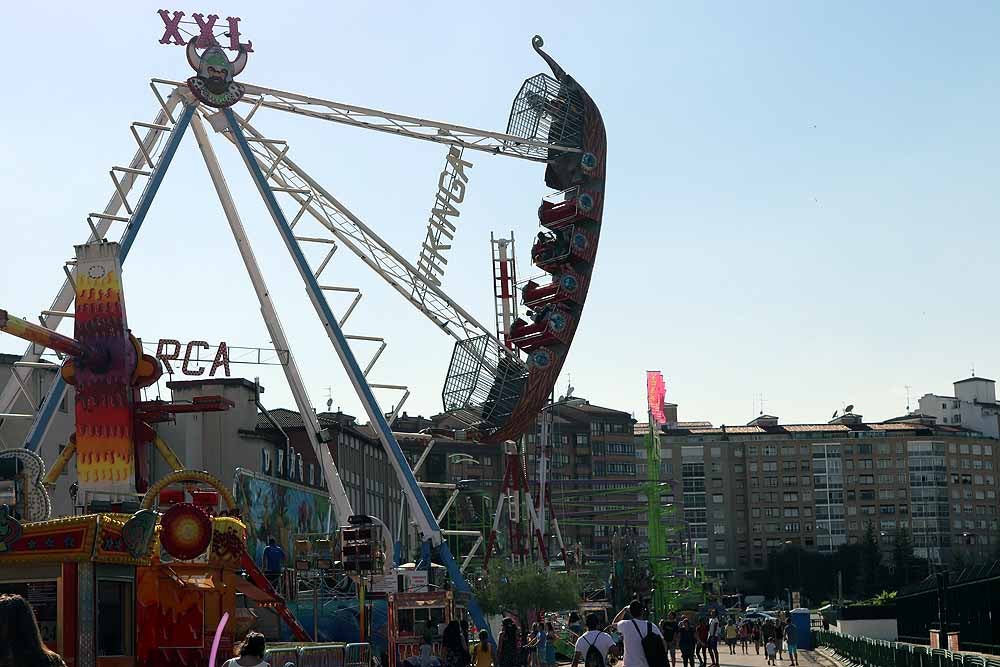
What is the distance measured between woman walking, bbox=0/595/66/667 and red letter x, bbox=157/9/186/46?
3525 centimetres

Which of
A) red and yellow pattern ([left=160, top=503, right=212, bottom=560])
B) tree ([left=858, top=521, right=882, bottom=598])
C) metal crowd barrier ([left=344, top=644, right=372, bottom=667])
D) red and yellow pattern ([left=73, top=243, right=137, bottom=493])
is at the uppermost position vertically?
red and yellow pattern ([left=73, top=243, right=137, bottom=493])

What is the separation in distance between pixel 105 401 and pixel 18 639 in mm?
31117

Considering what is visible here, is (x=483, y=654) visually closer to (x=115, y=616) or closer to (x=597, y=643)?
(x=115, y=616)

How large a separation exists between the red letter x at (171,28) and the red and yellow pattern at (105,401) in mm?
7681

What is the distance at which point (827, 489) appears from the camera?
6575 inches

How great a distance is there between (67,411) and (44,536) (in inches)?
1652

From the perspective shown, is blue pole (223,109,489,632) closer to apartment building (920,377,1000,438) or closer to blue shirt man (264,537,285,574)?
blue shirt man (264,537,285,574)

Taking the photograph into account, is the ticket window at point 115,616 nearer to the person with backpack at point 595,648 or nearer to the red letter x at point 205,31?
the person with backpack at point 595,648

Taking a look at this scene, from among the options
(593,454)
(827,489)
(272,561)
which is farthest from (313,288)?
(827,489)

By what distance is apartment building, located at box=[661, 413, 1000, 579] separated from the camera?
166 metres

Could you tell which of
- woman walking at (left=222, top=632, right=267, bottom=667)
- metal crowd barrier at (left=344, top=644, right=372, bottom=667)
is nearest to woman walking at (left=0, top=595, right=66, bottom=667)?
woman walking at (left=222, top=632, right=267, bottom=667)

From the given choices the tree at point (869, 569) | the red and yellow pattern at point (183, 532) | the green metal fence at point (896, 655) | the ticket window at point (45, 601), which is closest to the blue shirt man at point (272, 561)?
the red and yellow pattern at point (183, 532)

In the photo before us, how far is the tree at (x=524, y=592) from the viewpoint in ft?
213

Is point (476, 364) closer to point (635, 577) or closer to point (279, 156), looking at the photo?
point (279, 156)
